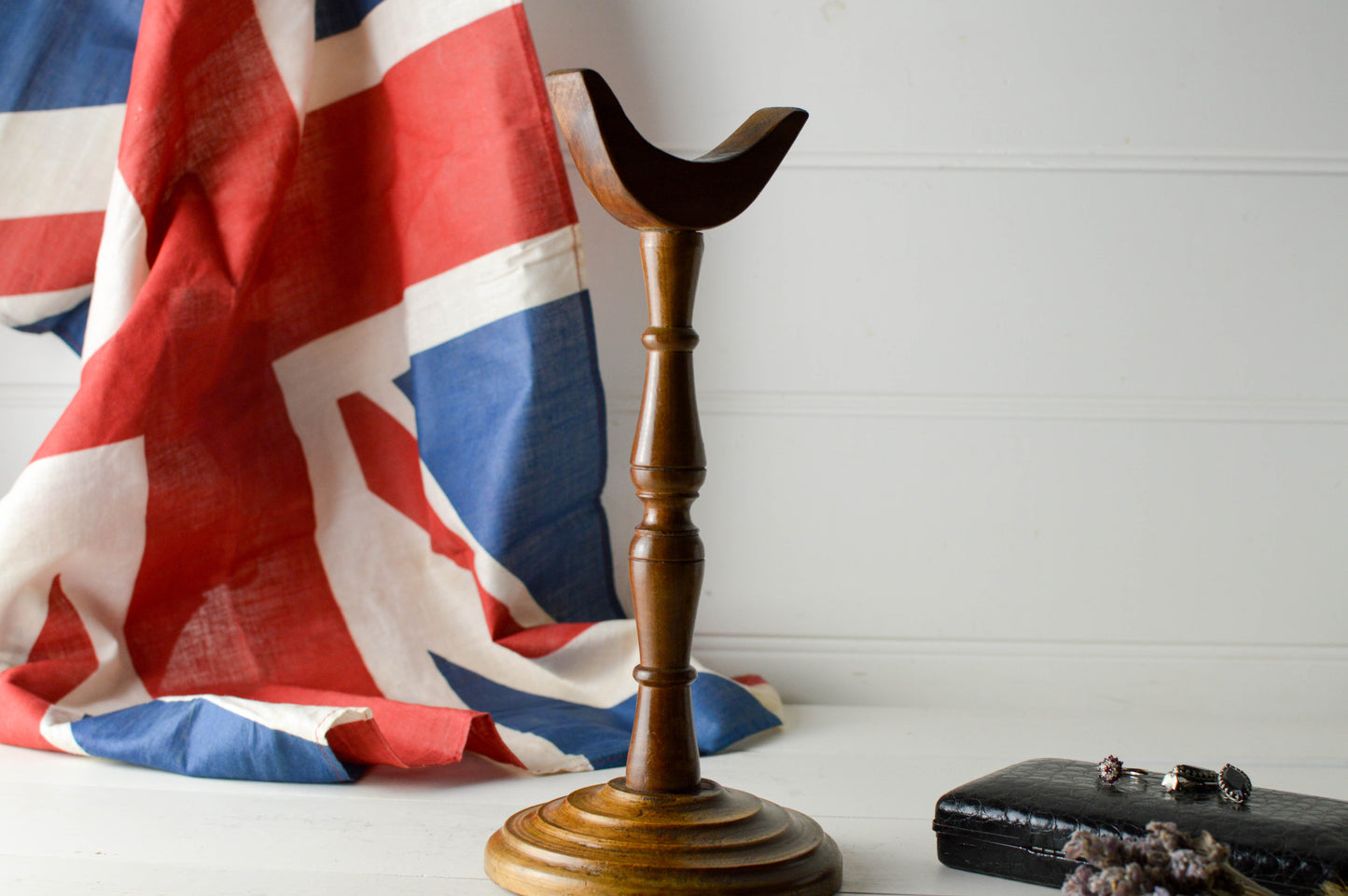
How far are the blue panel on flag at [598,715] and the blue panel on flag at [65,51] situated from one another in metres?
0.77

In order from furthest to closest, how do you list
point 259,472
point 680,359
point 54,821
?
point 259,472
point 54,821
point 680,359

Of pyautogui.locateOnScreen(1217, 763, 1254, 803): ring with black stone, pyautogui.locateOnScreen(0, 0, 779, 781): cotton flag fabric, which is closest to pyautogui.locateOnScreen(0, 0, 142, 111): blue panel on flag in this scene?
pyautogui.locateOnScreen(0, 0, 779, 781): cotton flag fabric

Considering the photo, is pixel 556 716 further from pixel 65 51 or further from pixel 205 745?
pixel 65 51

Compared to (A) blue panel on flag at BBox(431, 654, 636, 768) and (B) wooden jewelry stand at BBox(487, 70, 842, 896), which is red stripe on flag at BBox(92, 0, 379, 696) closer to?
(A) blue panel on flag at BBox(431, 654, 636, 768)

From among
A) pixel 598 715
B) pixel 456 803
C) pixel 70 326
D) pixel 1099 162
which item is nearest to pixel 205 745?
pixel 456 803

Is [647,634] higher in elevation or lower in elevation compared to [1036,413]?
lower

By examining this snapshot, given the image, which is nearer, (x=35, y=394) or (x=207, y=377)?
(x=207, y=377)

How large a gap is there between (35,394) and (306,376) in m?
0.39

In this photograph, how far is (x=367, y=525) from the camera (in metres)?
1.31

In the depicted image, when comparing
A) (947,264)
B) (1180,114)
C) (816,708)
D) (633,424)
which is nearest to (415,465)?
(633,424)

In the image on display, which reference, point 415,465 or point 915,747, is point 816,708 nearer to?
point 915,747

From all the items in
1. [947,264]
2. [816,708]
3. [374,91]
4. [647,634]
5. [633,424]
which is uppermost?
[374,91]

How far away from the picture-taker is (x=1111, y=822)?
0.69 metres

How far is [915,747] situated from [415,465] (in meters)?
0.64
